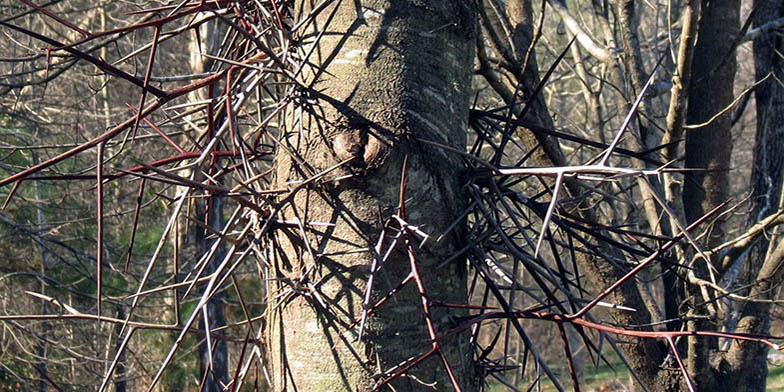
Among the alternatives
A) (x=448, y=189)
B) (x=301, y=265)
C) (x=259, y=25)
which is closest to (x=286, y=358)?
(x=301, y=265)

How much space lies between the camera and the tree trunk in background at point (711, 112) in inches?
165

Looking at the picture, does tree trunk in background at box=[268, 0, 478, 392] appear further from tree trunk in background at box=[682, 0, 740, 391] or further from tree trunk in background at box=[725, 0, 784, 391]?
tree trunk in background at box=[725, 0, 784, 391]

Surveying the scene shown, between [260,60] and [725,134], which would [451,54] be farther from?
[725,134]

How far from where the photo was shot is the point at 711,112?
4.28 m

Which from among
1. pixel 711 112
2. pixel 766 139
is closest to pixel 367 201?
pixel 711 112

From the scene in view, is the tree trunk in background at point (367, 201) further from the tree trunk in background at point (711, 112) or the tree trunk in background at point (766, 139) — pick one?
the tree trunk in background at point (766, 139)

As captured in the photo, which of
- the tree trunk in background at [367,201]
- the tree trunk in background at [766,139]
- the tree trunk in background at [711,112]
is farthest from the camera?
the tree trunk in background at [766,139]

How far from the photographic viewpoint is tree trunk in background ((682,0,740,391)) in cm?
420

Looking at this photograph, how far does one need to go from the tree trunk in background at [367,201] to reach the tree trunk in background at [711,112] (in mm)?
2991

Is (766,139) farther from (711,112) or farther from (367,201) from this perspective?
(367,201)

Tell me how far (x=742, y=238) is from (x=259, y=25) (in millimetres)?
2898

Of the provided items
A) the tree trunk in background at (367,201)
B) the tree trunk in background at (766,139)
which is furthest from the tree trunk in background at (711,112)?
the tree trunk in background at (367,201)

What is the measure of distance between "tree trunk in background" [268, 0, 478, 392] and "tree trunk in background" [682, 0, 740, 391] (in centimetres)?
299

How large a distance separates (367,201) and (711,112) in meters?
3.39
